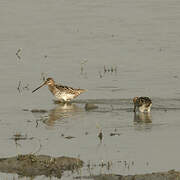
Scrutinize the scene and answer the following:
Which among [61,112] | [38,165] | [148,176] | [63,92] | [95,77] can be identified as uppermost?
[95,77]

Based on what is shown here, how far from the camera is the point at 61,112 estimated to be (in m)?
19.4

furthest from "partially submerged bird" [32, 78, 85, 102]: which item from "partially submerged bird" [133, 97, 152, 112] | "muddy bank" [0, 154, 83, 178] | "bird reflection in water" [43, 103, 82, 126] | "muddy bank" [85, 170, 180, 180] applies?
"muddy bank" [85, 170, 180, 180]

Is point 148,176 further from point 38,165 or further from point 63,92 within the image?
point 63,92

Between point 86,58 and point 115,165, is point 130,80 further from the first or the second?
point 115,165

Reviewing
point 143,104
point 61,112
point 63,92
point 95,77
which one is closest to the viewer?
point 143,104

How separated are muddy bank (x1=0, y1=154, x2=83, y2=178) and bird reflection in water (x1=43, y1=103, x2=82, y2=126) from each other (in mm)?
3893

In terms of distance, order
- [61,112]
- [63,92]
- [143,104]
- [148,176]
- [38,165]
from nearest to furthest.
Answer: [148,176]
[38,165]
[143,104]
[61,112]
[63,92]

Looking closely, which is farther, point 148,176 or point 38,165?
point 38,165

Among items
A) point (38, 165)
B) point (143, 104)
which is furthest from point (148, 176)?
point (143, 104)

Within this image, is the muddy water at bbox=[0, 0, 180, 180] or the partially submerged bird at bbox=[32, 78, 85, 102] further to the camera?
the partially submerged bird at bbox=[32, 78, 85, 102]

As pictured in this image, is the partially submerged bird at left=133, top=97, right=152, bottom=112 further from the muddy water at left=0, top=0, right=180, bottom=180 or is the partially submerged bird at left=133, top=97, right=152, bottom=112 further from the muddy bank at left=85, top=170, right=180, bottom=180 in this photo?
the muddy bank at left=85, top=170, right=180, bottom=180

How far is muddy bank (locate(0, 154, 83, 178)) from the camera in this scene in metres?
13.5

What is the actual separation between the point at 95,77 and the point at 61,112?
415cm

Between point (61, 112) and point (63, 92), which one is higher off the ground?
point (63, 92)
